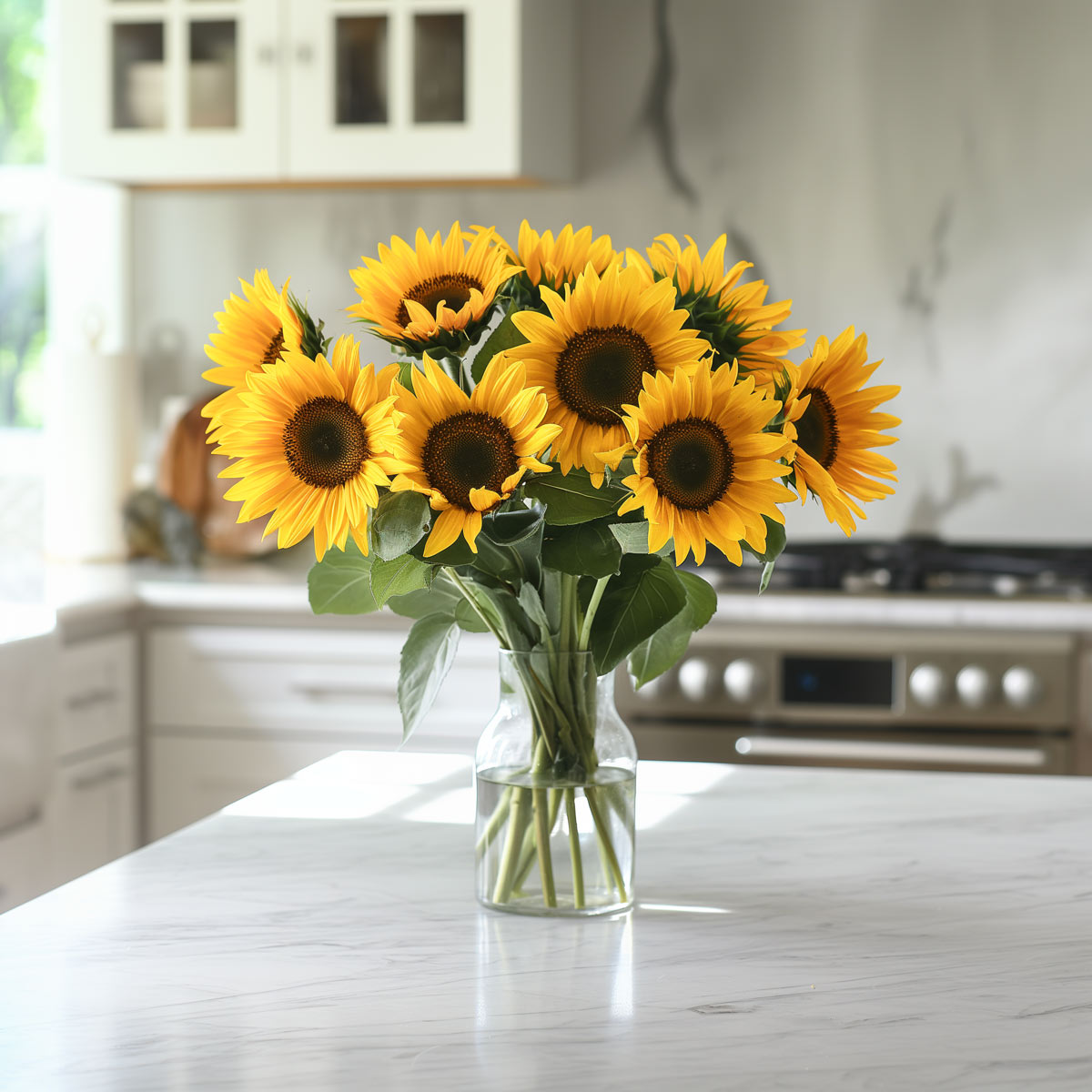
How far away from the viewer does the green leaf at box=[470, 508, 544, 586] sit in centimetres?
80

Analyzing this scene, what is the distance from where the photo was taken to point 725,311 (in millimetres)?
840

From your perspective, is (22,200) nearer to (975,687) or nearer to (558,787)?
(975,687)

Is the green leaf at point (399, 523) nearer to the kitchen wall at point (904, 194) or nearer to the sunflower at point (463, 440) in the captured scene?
the sunflower at point (463, 440)

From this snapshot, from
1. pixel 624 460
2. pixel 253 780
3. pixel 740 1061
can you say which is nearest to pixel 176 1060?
pixel 740 1061

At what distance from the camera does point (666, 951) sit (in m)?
0.83

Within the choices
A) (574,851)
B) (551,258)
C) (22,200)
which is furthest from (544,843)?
(22,200)

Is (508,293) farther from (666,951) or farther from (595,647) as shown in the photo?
(666,951)

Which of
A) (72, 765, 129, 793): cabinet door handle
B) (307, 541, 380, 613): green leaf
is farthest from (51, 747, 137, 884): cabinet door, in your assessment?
(307, 541, 380, 613): green leaf

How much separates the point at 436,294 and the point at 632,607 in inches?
8.5

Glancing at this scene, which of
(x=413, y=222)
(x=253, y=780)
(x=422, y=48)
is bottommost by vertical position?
(x=253, y=780)

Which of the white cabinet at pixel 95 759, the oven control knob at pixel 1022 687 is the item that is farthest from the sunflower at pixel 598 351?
the white cabinet at pixel 95 759

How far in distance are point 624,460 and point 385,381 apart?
0.14 meters

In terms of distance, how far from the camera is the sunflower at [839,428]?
79cm

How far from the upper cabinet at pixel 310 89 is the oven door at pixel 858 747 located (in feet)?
3.48
